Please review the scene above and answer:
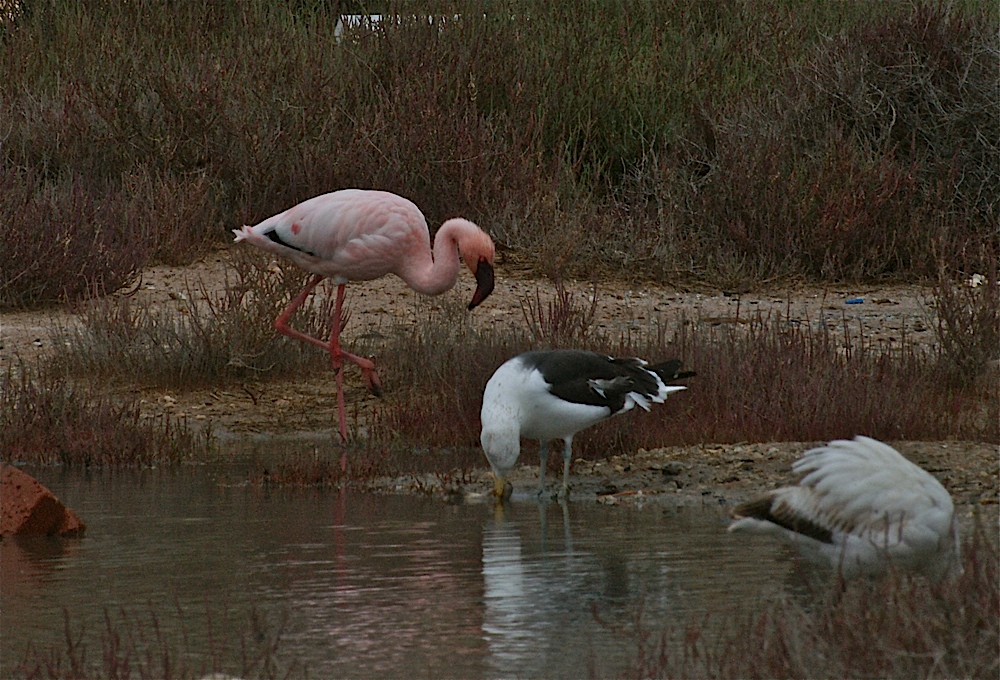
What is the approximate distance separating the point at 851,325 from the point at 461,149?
3767mm

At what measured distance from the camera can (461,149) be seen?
13.8 m

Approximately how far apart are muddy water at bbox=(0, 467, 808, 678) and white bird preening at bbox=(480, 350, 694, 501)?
302 millimetres

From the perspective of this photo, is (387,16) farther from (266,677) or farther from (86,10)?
(266,677)

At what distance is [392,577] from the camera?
5.79 metres

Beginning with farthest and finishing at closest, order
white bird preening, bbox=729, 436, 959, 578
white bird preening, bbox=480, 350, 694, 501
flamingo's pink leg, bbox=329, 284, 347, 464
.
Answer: flamingo's pink leg, bbox=329, 284, 347, 464 < white bird preening, bbox=480, 350, 694, 501 < white bird preening, bbox=729, 436, 959, 578

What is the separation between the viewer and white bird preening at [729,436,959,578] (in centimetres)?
508

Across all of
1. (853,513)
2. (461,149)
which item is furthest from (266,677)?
(461,149)

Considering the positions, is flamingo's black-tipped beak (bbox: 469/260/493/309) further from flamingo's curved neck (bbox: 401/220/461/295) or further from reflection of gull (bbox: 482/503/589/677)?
reflection of gull (bbox: 482/503/589/677)

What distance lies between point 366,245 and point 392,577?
4.68 metres

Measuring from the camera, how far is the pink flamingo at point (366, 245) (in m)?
10.2

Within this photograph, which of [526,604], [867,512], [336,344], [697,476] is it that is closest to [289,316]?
[336,344]

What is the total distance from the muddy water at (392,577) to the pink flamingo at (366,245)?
265 cm

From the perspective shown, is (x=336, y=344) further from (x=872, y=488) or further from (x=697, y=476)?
(x=872, y=488)

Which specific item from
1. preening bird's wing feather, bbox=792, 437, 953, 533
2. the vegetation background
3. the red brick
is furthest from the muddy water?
the vegetation background
